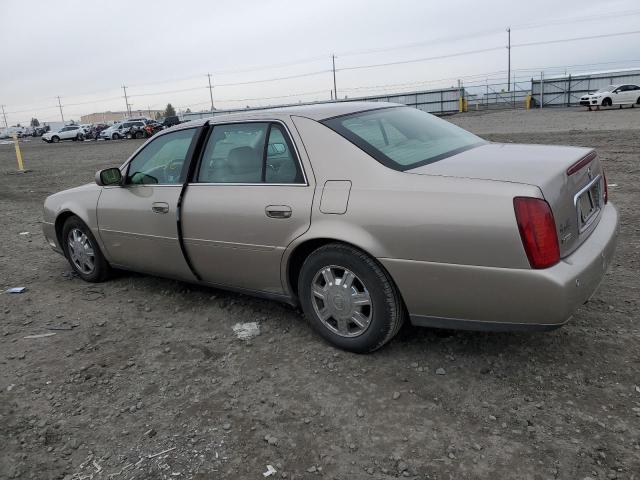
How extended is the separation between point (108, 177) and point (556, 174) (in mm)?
3495

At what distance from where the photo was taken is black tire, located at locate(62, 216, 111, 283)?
5.04 meters

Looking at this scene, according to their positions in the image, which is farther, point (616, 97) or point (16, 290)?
point (616, 97)

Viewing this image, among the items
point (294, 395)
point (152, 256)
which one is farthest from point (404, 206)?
point (152, 256)

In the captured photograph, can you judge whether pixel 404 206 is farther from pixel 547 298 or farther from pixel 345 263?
pixel 547 298

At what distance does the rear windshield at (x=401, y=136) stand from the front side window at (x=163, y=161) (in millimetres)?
1328

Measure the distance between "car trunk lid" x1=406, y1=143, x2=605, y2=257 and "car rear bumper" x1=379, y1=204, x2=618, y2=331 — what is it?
Answer: 0.14m

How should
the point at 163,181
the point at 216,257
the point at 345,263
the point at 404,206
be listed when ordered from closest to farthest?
the point at 404,206 → the point at 345,263 → the point at 216,257 → the point at 163,181

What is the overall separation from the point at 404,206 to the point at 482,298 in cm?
64

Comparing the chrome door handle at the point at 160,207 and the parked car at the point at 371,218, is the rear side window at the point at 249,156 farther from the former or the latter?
the chrome door handle at the point at 160,207

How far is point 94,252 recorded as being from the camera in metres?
5.06

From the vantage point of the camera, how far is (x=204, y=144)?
13.4 feet

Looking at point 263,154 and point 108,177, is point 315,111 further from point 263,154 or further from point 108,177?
point 108,177

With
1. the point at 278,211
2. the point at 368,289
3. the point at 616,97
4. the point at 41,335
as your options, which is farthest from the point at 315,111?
the point at 616,97

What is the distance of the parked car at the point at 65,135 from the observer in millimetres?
48844
